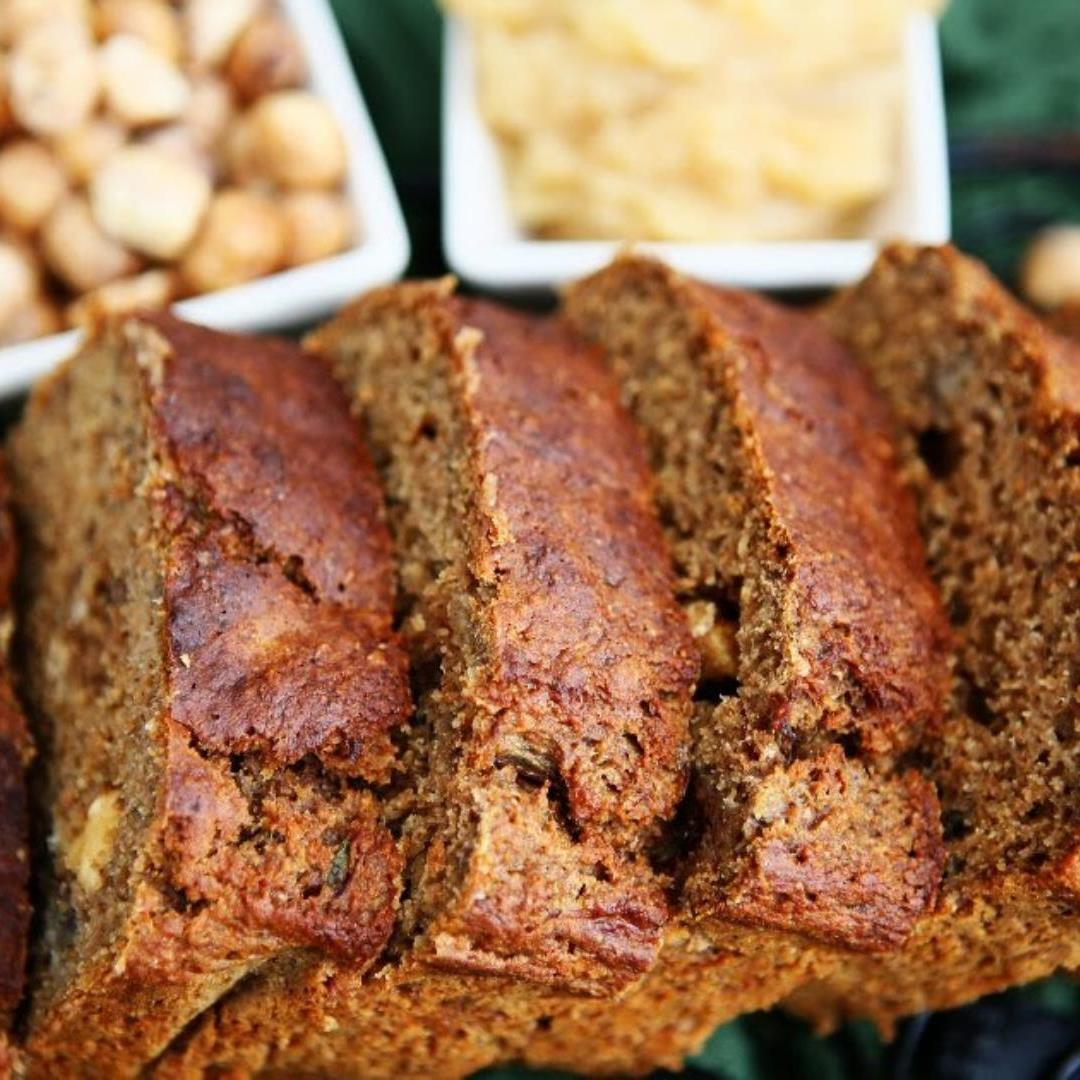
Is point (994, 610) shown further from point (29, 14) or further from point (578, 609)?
point (29, 14)

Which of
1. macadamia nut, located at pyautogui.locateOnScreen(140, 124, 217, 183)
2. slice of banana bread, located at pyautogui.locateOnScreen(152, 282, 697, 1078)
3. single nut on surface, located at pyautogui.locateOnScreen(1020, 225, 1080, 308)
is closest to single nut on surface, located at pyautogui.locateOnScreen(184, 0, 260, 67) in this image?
macadamia nut, located at pyautogui.locateOnScreen(140, 124, 217, 183)

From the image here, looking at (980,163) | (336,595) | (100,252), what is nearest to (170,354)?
(336,595)

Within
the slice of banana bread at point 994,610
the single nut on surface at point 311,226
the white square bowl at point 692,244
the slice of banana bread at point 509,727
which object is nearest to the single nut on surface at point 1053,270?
the white square bowl at point 692,244

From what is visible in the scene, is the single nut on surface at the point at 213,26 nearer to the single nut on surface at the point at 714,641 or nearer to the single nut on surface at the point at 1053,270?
the single nut on surface at the point at 714,641

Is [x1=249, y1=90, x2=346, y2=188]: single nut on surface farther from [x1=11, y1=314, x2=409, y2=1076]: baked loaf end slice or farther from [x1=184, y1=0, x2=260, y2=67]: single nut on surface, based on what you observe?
[x1=11, y1=314, x2=409, y2=1076]: baked loaf end slice

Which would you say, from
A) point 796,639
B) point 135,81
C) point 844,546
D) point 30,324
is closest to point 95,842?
point 796,639

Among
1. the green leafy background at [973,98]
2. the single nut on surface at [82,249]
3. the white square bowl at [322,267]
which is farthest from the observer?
the green leafy background at [973,98]
